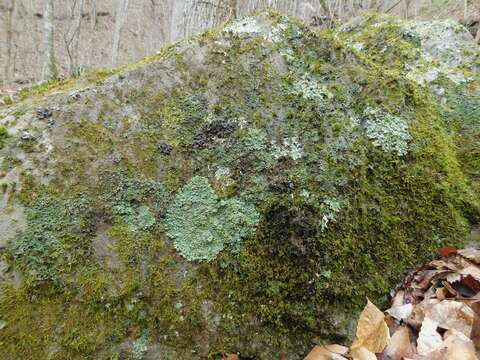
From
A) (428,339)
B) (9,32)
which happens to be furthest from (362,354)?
(9,32)

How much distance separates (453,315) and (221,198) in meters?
1.30

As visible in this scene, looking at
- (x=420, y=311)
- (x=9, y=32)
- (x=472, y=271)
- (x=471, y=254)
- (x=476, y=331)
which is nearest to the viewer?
(x=476, y=331)

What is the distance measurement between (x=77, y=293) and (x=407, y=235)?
187 cm

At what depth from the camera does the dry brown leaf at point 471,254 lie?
1962 mm

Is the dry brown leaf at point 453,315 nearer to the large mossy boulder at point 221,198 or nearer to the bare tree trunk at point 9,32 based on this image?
the large mossy boulder at point 221,198

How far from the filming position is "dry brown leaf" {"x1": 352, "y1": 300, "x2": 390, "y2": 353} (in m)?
1.62

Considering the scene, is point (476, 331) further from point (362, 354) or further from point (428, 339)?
point (362, 354)

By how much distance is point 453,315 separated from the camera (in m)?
1.63

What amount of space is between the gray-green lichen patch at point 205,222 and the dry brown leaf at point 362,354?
2.46 feet

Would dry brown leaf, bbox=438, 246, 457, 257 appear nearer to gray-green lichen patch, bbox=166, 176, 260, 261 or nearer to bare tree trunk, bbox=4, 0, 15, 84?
gray-green lichen patch, bbox=166, 176, 260, 261

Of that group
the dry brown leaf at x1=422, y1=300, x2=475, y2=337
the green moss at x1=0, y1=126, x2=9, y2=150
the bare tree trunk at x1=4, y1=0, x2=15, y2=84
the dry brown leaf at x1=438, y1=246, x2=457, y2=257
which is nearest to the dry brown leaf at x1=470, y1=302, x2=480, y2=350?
the dry brown leaf at x1=422, y1=300, x2=475, y2=337

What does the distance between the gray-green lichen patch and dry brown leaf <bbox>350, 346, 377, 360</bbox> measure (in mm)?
750

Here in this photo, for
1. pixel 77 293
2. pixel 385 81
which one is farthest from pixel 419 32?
→ pixel 77 293

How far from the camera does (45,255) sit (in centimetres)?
157
